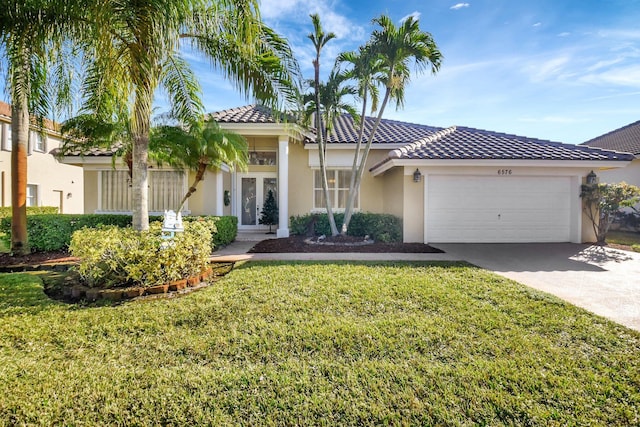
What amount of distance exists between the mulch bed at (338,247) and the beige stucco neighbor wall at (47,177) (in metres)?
16.9

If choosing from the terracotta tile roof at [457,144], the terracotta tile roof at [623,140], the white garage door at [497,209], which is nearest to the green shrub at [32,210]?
the terracotta tile roof at [457,144]

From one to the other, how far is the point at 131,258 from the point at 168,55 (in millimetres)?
4908

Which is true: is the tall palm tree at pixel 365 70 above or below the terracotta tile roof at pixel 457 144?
above

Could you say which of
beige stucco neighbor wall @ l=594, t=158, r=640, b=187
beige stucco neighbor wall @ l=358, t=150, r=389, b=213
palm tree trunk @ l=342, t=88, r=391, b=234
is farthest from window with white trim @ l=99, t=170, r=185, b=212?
beige stucco neighbor wall @ l=594, t=158, r=640, b=187

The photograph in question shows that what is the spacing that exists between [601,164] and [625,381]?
37.6ft

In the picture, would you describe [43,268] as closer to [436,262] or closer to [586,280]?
[436,262]

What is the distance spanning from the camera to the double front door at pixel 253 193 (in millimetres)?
15898

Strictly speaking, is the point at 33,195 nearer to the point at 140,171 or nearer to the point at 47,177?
the point at 47,177

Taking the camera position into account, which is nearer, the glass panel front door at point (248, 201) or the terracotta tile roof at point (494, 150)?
the terracotta tile roof at point (494, 150)

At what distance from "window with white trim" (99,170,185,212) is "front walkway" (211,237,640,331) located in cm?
405

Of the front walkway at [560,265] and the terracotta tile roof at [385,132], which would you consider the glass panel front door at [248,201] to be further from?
the terracotta tile roof at [385,132]

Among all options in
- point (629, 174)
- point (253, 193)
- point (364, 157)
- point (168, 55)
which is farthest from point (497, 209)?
point (629, 174)

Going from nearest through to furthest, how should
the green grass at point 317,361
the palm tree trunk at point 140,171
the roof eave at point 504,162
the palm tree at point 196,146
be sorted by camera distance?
the green grass at point 317,361
the palm tree trunk at point 140,171
the palm tree at point 196,146
the roof eave at point 504,162

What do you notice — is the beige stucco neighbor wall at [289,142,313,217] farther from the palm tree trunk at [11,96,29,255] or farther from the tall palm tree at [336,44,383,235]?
the palm tree trunk at [11,96,29,255]
